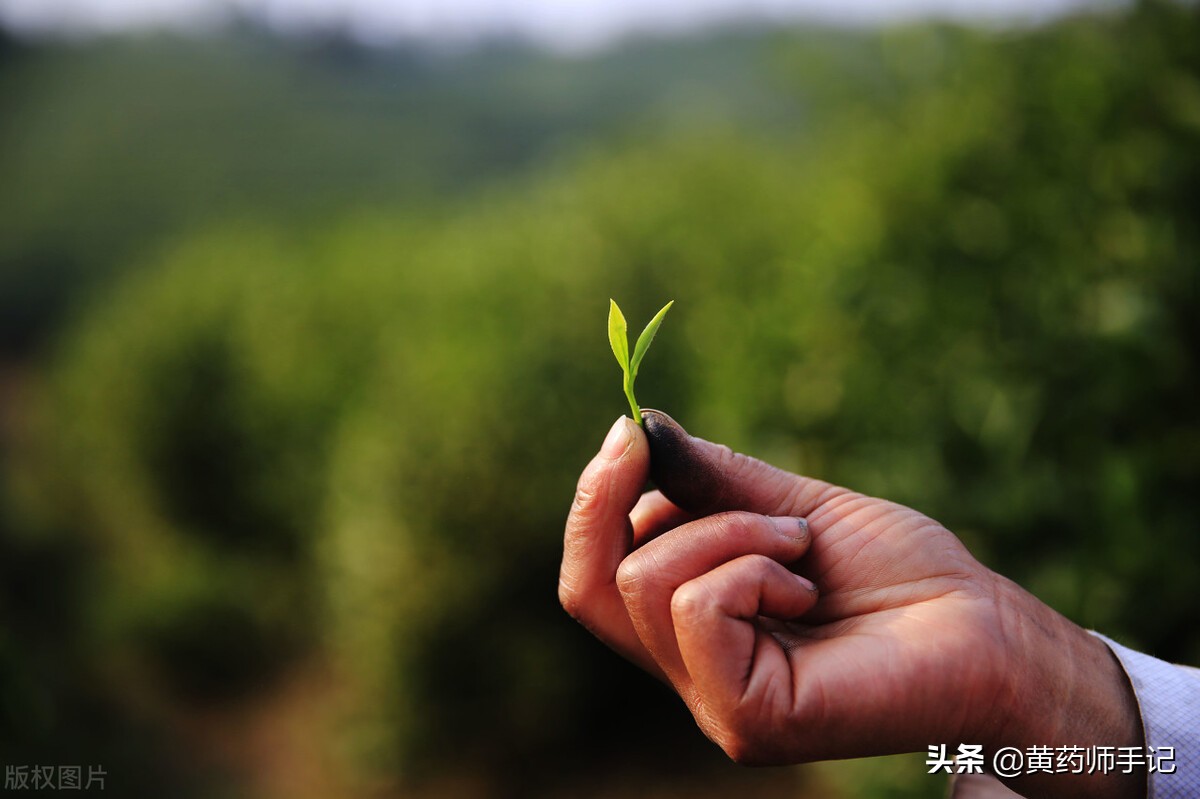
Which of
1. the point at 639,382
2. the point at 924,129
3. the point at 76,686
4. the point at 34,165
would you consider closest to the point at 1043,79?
the point at 924,129

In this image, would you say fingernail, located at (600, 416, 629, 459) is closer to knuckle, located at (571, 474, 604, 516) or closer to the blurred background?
knuckle, located at (571, 474, 604, 516)

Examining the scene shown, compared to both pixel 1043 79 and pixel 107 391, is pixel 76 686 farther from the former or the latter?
pixel 1043 79

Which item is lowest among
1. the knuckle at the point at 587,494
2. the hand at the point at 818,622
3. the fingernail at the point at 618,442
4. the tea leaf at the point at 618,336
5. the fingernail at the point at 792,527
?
the hand at the point at 818,622

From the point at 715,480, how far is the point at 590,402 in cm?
329

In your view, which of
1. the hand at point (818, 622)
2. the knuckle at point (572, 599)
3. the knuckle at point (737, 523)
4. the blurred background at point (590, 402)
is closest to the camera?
the hand at point (818, 622)

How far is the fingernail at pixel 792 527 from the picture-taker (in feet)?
4.40

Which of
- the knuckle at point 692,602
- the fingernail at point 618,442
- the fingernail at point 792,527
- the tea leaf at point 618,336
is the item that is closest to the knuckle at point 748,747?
the knuckle at point 692,602

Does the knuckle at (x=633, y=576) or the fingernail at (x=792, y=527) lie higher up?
the fingernail at (x=792, y=527)

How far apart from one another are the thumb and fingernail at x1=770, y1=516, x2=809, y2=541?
0.09 meters

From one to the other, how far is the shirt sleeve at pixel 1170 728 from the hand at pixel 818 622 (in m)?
0.02

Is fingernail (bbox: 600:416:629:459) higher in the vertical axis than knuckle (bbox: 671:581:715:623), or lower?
higher

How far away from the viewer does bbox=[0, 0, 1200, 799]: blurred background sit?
235 cm

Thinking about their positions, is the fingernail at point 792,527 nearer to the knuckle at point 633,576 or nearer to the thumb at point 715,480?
the thumb at point 715,480

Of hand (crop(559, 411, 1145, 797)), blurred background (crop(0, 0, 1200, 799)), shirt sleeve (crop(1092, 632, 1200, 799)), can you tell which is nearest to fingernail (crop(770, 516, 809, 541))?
hand (crop(559, 411, 1145, 797))
